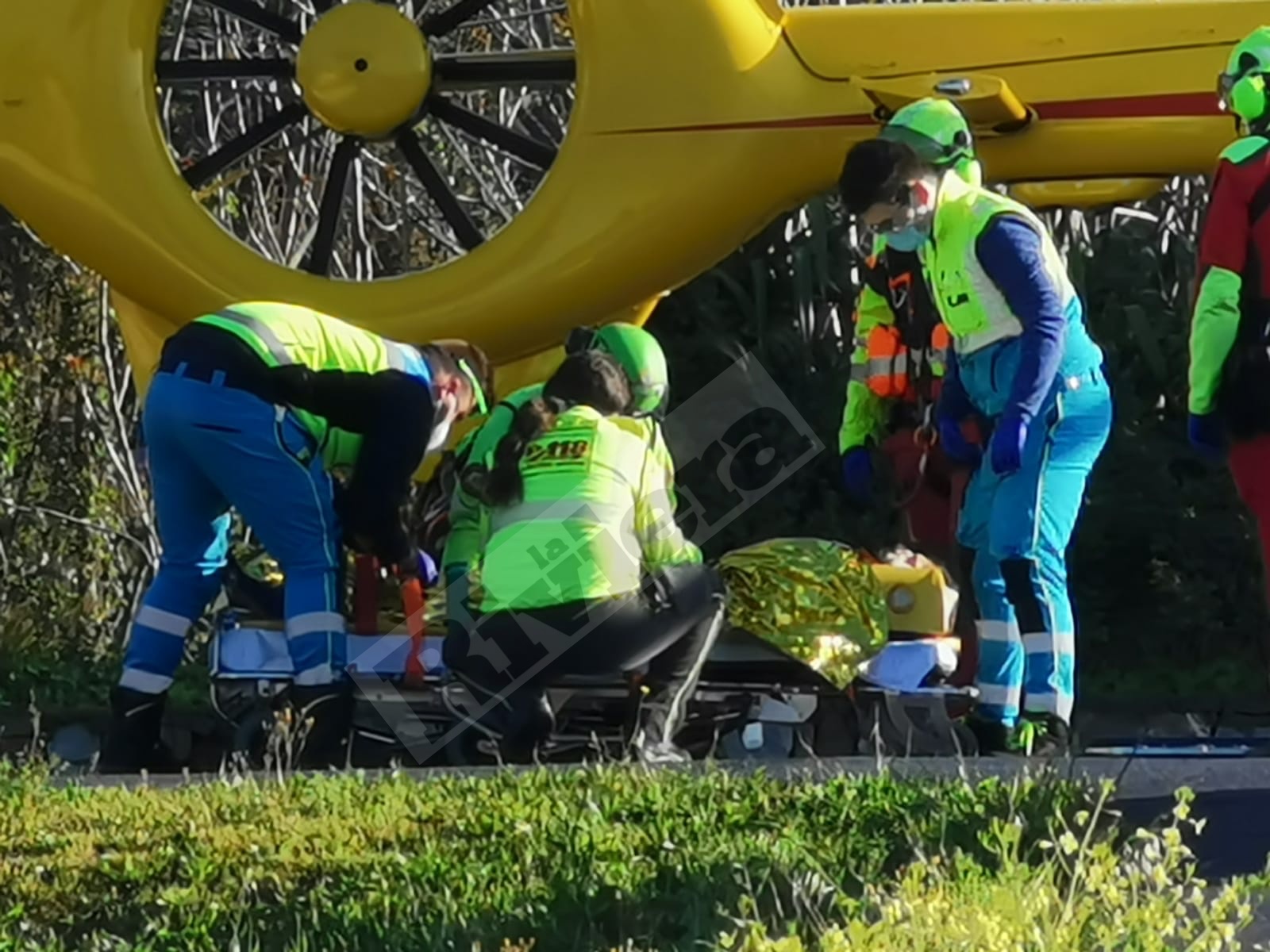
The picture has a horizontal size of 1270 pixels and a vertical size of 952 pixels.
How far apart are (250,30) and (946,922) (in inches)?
274

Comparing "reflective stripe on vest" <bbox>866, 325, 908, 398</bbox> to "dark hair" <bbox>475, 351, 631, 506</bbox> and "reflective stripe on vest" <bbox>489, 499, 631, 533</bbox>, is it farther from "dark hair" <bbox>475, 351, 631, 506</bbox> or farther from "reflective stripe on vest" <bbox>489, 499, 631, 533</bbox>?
"reflective stripe on vest" <bbox>489, 499, 631, 533</bbox>

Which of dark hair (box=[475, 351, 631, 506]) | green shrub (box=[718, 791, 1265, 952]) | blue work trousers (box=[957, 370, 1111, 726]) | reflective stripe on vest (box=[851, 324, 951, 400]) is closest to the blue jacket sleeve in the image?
blue work trousers (box=[957, 370, 1111, 726])

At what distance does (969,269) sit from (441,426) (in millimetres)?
1414

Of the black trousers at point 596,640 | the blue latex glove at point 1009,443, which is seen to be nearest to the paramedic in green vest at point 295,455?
the black trousers at point 596,640

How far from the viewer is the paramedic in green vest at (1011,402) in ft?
19.5

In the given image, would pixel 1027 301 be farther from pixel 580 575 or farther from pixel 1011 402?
pixel 580 575

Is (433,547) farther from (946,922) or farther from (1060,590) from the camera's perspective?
(946,922)

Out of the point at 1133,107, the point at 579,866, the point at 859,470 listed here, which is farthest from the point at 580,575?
the point at 1133,107

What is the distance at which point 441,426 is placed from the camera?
6.34m

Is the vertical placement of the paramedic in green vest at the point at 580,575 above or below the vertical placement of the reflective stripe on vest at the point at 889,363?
below

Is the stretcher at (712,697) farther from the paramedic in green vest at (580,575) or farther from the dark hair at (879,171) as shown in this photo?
the dark hair at (879,171)

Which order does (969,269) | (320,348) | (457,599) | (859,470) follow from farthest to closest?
(859,470) → (457,599) → (320,348) → (969,269)

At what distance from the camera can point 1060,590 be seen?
604cm

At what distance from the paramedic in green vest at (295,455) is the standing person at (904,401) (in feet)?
4.04
